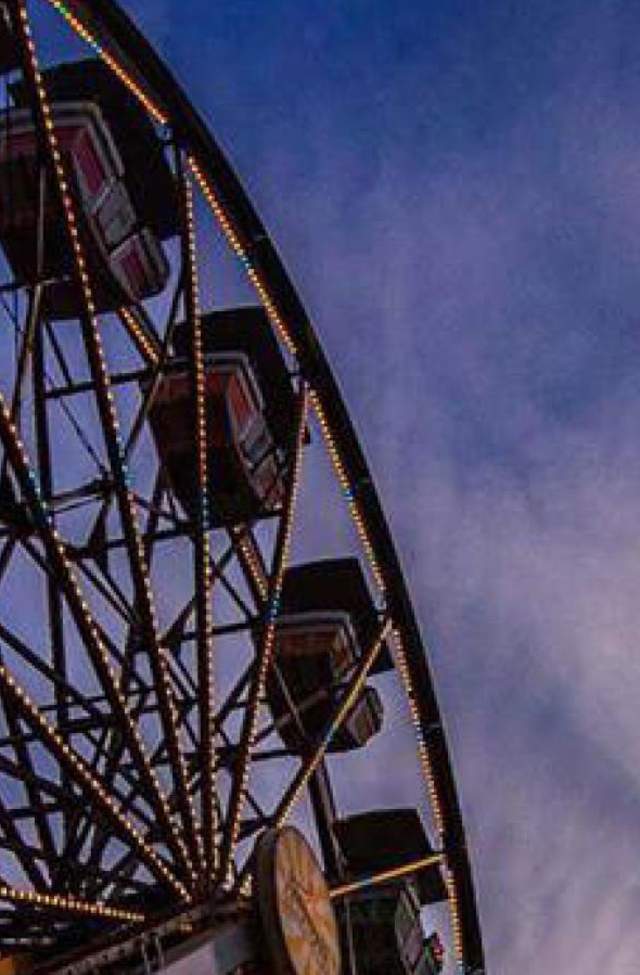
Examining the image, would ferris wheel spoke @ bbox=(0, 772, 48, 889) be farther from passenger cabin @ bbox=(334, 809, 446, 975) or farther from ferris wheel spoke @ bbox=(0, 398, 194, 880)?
passenger cabin @ bbox=(334, 809, 446, 975)

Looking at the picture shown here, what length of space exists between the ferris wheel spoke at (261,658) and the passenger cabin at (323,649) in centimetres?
219

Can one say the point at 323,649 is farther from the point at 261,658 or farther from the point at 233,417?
the point at 261,658

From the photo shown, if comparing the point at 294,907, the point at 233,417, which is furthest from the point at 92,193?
the point at 294,907

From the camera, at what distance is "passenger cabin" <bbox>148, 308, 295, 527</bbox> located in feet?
55.1

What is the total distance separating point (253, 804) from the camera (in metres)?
16.6

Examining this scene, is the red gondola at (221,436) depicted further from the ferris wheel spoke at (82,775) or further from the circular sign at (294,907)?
the ferris wheel spoke at (82,775)

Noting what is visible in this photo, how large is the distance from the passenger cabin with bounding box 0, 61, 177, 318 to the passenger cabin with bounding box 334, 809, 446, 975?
20.5 feet

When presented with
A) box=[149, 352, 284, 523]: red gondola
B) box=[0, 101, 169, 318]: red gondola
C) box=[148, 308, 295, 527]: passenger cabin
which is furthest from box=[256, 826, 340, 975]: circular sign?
box=[0, 101, 169, 318]: red gondola

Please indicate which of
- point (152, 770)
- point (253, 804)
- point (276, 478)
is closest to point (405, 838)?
point (253, 804)

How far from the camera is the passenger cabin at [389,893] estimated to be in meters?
18.2

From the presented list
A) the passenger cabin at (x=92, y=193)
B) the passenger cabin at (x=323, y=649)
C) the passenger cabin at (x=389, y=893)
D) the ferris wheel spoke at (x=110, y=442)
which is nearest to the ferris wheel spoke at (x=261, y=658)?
the ferris wheel spoke at (x=110, y=442)

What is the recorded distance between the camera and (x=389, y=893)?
18.3 m

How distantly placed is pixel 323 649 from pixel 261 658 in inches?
142

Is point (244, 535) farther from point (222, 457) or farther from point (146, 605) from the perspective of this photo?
point (146, 605)
